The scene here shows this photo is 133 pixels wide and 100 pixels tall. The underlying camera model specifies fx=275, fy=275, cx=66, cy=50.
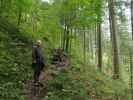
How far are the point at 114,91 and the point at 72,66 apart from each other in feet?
9.70

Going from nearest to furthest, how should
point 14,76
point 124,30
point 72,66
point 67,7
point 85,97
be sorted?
point 85,97 → point 14,76 → point 72,66 → point 67,7 → point 124,30

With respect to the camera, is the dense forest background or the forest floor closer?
the forest floor

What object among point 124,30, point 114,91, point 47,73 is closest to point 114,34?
point 114,91

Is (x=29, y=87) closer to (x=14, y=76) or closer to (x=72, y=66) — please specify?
(x=14, y=76)

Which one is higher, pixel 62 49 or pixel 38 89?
→ pixel 62 49

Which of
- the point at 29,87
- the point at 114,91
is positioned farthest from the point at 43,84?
the point at 114,91

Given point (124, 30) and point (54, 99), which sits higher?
point (124, 30)

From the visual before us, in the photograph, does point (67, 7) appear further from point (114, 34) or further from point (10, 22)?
point (10, 22)

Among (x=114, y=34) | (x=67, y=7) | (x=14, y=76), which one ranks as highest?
(x=67, y=7)

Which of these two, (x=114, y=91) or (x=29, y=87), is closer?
(x=29, y=87)

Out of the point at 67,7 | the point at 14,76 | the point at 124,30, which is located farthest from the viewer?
the point at 124,30

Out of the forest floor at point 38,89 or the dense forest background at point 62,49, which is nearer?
the forest floor at point 38,89

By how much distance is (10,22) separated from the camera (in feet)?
62.2

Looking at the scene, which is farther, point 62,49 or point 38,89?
point 62,49
